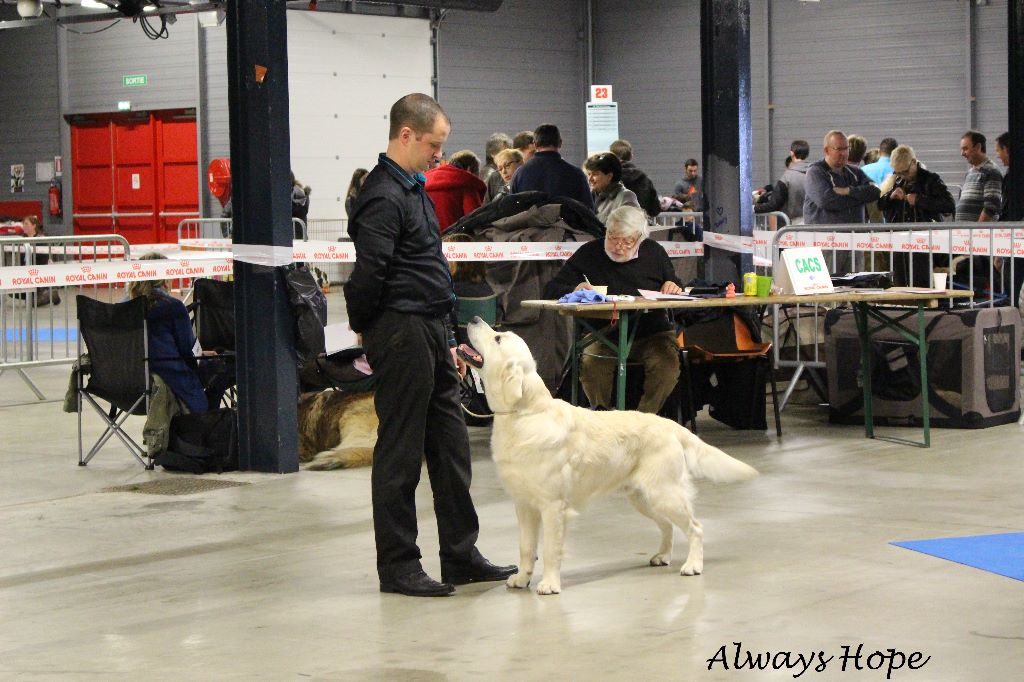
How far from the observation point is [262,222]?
7.05 metres

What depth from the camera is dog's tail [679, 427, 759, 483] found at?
16.4ft

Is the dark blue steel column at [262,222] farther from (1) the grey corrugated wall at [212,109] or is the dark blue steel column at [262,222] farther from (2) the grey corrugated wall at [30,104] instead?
(2) the grey corrugated wall at [30,104]

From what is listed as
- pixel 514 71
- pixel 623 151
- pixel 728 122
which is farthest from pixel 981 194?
pixel 514 71

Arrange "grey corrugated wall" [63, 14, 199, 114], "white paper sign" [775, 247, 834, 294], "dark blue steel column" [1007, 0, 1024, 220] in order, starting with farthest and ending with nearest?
"grey corrugated wall" [63, 14, 199, 114] → "dark blue steel column" [1007, 0, 1024, 220] → "white paper sign" [775, 247, 834, 294]

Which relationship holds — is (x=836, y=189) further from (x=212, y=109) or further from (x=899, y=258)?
(x=212, y=109)

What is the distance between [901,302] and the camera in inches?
321

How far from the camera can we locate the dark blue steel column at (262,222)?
22.9ft

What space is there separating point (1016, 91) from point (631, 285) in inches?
200

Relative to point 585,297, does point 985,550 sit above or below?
below

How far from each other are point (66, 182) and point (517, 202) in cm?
1609

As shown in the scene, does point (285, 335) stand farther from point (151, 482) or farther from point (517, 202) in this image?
point (517, 202)

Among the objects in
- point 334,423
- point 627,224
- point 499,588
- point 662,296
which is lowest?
point 499,588

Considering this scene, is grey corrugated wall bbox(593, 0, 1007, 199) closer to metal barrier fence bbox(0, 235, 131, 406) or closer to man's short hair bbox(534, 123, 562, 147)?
metal barrier fence bbox(0, 235, 131, 406)

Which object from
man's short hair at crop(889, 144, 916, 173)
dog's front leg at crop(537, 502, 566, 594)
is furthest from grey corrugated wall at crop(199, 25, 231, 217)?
dog's front leg at crop(537, 502, 566, 594)
